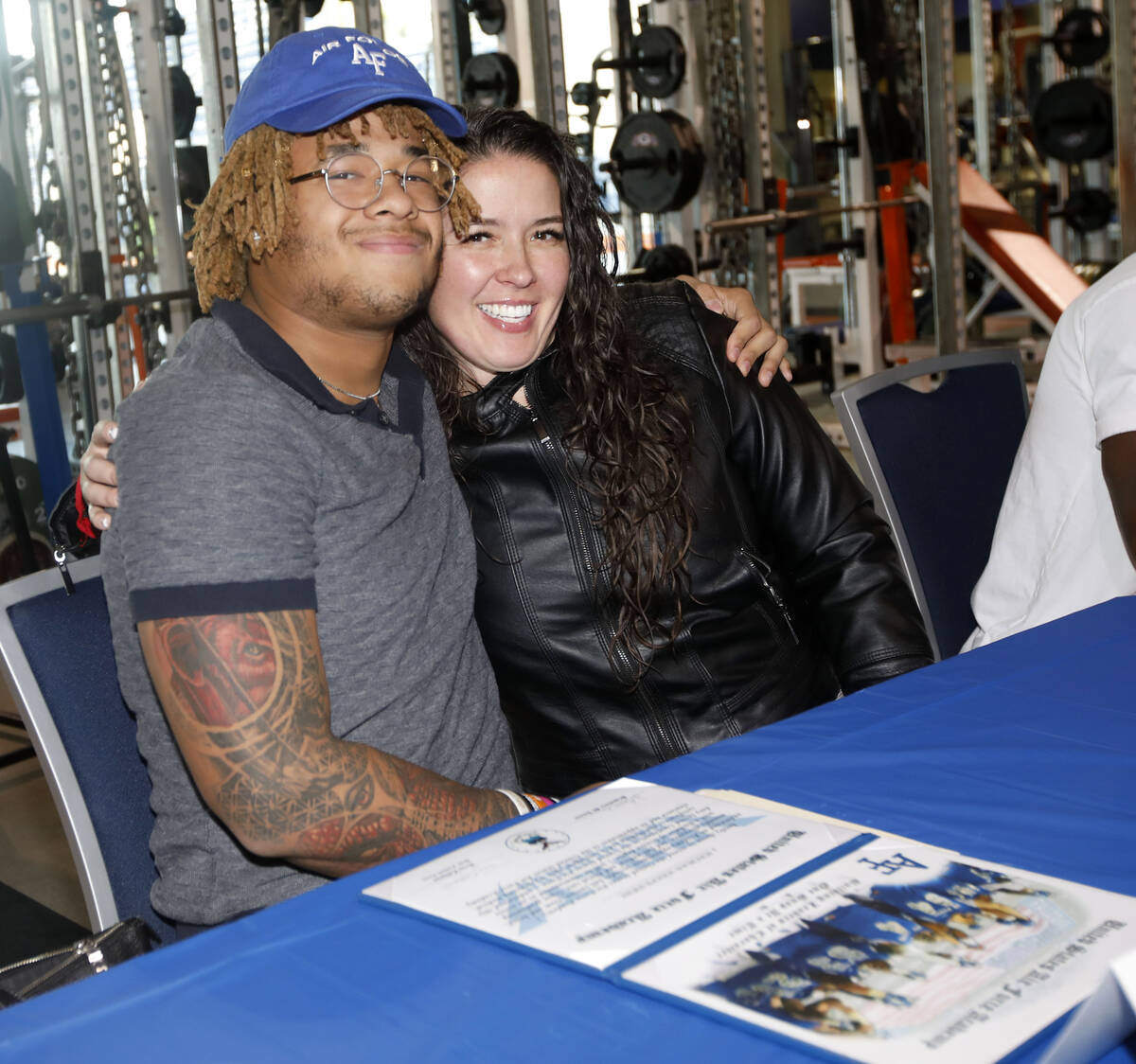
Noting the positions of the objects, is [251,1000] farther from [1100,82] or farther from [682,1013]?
[1100,82]

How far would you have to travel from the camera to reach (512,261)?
154cm

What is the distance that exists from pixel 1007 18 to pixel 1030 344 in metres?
3.04

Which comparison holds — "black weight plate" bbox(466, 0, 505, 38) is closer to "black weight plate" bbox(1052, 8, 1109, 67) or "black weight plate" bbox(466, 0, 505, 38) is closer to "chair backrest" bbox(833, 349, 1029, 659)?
"black weight plate" bbox(1052, 8, 1109, 67)

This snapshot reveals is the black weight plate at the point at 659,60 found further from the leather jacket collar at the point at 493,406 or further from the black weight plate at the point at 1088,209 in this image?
the leather jacket collar at the point at 493,406

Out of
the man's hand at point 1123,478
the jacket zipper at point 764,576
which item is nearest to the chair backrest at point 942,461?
the jacket zipper at point 764,576

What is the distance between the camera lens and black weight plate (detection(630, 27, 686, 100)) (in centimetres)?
592

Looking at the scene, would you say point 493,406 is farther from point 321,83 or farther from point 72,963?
point 72,963

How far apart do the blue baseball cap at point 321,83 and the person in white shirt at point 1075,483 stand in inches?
31.7

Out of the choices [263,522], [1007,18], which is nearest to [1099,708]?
[263,522]

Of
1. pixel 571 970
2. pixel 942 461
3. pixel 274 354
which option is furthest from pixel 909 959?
pixel 942 461

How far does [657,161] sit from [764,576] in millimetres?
4422

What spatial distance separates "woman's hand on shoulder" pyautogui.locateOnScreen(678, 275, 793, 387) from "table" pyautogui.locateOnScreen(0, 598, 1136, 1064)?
588mm

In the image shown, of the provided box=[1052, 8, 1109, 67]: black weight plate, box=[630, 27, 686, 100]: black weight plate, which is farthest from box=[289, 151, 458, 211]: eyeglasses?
box=[1052, 8, 1109, 67]: black weight plate

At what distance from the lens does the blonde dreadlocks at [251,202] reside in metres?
1.30
